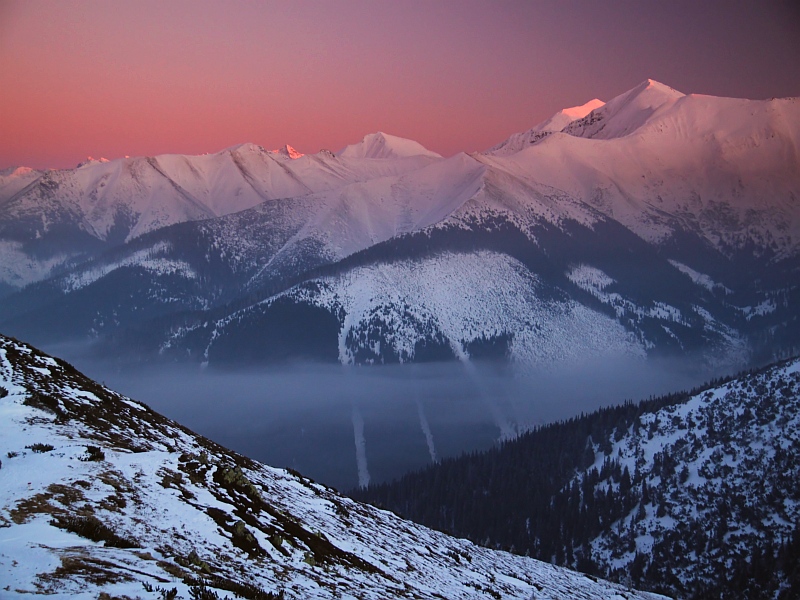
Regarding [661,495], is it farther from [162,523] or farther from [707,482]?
[162,523]

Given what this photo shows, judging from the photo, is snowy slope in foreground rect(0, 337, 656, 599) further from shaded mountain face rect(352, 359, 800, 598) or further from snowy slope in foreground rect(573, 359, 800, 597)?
snowy slope in foreground rect(573, 359, 800, 597)

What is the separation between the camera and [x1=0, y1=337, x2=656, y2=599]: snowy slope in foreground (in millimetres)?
20516

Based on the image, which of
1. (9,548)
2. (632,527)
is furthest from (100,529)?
(632,527)

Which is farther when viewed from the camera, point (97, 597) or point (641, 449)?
point (641, 449)

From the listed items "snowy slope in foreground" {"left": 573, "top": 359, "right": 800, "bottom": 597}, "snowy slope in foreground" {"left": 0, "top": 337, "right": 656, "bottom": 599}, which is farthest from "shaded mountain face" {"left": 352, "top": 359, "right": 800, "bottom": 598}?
"snowy slope in foreground" {"left": 0, "top": 337, "right": 656, "bottom": 599}

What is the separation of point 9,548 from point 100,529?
337 centimetres


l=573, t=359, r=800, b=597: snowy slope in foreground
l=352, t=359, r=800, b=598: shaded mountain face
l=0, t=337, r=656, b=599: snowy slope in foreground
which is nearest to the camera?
l=0, t=337, r=656, b=599: snowy slope in foreground

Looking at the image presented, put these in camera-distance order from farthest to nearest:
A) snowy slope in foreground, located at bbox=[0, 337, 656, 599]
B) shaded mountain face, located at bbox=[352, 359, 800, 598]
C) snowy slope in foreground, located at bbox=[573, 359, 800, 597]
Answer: snowy slope in foreground, located at bbox=[573, 359, 800, 597], shaded mountain face, located at bbox=[352, 359, 800, 598], snowy slope in foreground, located at bbox=[0, 337, 656, 599]

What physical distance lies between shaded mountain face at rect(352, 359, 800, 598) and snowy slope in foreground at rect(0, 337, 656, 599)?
64059 mm

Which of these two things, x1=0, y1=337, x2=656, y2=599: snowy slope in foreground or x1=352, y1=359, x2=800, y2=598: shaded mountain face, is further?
x1=352, y1=359, x2=800, y2=598: shaded mountain face

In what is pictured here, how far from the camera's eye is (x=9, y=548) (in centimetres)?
1958

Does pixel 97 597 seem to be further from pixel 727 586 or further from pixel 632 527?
pixel 632 527

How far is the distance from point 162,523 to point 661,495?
133 metres

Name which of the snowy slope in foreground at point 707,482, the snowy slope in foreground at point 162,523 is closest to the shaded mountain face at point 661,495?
the snowy slope in foreground at point 707,482
